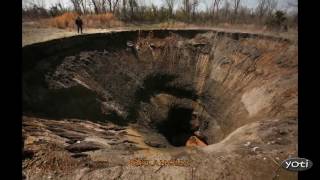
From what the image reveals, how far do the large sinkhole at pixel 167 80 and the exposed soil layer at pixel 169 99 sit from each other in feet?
0.17

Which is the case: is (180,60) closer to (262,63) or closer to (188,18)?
(262,63)

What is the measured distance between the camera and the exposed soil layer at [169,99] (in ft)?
27.1

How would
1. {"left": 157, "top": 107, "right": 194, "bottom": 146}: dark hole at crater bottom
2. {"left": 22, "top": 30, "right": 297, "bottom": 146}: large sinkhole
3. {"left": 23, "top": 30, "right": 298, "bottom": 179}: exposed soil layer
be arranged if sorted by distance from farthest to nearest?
1. {"left": 157, "top": 107, "right": 194, "bottom": 146}: dark hole at crater bottom
2. {"left": 22, "top": 30, "right": 297, "bottom": 146}: large sinkhole
3. {"left": 23, "top": 30, "right": 298, "bottom": 179}: exposed soil layer

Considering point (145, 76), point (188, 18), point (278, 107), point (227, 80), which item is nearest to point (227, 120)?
point (227, 80)

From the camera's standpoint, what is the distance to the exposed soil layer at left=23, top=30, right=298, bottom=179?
8.25 metres

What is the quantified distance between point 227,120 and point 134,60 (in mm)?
5992

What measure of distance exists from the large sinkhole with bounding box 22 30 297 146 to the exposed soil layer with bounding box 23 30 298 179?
5 cm

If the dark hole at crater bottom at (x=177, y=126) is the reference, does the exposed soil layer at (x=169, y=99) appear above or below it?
above

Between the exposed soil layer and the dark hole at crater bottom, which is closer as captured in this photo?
the exposed soil layer

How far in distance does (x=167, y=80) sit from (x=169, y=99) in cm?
113

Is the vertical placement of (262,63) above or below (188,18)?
below

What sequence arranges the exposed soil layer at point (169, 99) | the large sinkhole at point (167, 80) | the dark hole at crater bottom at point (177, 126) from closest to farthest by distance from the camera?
the exposed soil layer at point (169, 99) < the large sinkhole at point (167, 80) < the dark hole at crater bottom at point (177, 126)

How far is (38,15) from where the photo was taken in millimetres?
22719

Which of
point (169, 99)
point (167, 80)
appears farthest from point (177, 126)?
point (167, 80)
